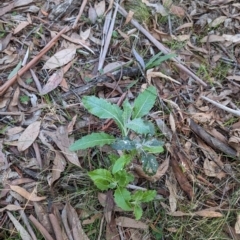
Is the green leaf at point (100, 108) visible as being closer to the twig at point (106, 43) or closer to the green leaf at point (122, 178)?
the green leaf at point (122, 178)

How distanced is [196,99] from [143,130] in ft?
1.76

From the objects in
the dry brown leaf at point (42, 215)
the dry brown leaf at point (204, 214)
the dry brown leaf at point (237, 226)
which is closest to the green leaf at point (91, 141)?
the dry brown leaf at point (42, 215)

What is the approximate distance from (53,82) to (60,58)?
152 millimetres


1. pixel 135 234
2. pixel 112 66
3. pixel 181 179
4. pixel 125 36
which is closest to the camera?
pixel 135 234

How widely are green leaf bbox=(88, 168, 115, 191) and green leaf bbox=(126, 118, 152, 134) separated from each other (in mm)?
214

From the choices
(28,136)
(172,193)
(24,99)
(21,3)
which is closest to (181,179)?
(172,193)

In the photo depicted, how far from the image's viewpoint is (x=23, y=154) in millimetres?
1827

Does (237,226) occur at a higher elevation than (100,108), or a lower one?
lower

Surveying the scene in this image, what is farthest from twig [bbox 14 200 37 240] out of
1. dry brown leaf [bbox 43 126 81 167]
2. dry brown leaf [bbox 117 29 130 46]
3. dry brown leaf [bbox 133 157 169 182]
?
dry brown leaf [bbox 117 29 130 46]

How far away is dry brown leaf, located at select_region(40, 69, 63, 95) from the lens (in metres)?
1.99

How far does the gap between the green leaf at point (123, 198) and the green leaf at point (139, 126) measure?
26cm

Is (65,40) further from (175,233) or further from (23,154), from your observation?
(175,233)

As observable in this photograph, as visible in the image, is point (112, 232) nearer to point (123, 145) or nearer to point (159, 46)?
point (123, 145)

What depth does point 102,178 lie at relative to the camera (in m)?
1.66
